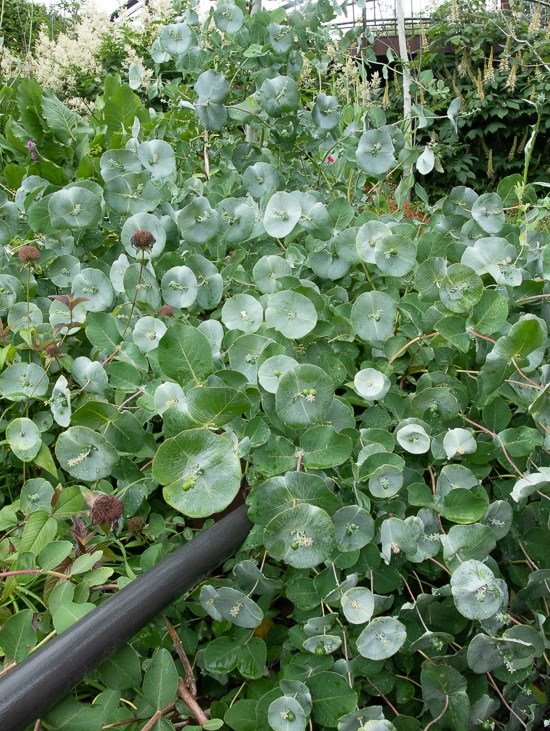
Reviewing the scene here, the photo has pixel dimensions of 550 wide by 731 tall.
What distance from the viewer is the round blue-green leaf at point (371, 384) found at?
73 cm

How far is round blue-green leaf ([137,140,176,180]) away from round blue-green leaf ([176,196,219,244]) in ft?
0.42

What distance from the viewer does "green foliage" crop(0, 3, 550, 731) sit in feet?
1.98

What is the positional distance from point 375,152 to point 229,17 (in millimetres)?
391

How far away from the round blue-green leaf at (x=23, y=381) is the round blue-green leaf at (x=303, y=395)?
0.40 metres

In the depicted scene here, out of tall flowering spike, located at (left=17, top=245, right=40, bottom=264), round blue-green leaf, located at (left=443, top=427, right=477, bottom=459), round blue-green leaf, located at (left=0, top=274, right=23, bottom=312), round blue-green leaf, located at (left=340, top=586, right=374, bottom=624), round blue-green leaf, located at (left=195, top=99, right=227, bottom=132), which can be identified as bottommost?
round blue-green leaf, located at (left=340, top=586, right=374, bottom=624)

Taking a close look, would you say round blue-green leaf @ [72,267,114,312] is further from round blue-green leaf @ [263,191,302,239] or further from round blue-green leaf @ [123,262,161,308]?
round blue-green leaf @ [263,191,302,239]

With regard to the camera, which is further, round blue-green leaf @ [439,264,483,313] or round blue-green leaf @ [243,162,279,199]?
round blue-green leaf @ [243,162,279,199]

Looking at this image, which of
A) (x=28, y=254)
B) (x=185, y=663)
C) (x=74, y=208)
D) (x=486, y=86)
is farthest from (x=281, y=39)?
(x=486, y=86)

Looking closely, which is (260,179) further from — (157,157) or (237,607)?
(237,607)

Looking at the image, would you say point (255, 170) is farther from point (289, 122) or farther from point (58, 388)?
point (58, 388)

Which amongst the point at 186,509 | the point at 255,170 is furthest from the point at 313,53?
the point at 186,509

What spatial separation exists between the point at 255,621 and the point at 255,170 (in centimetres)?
75

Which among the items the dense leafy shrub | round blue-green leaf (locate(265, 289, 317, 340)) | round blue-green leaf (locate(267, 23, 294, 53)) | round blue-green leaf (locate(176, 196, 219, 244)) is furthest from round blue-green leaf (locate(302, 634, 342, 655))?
the dense leafy shrub

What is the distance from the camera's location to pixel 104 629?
53 centimetres
